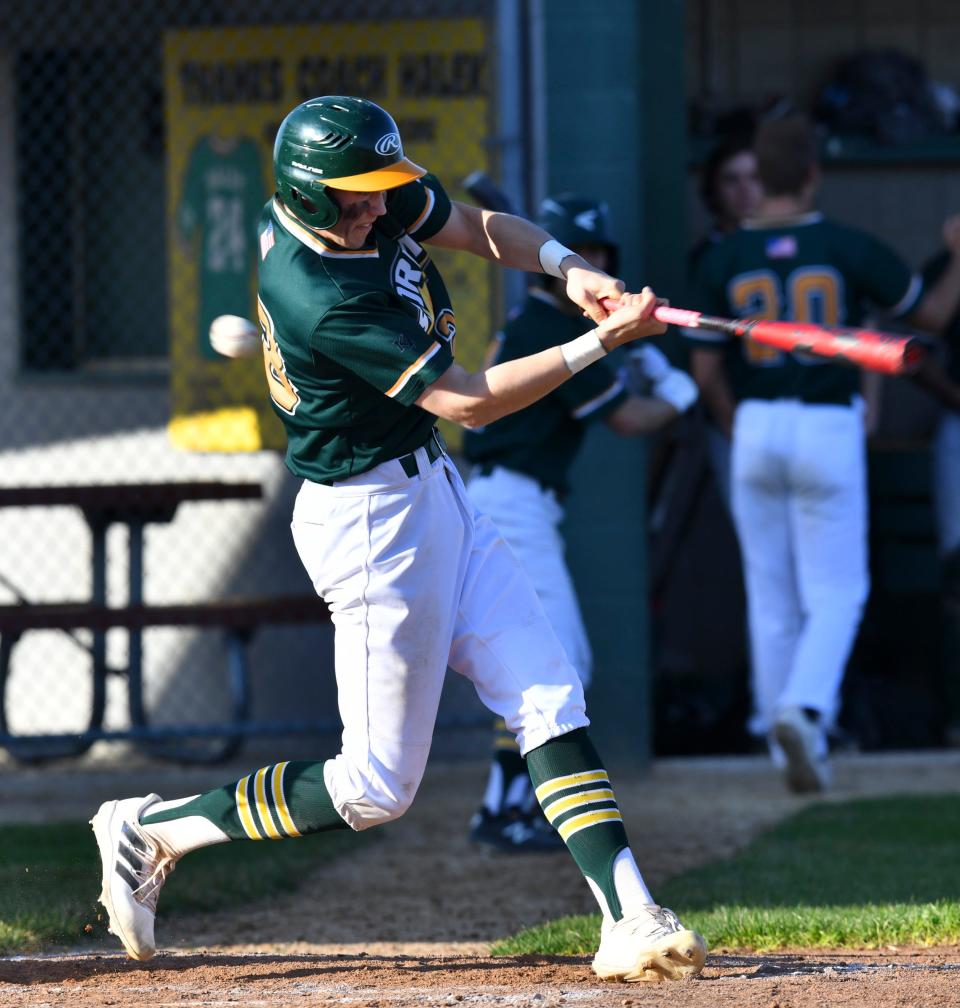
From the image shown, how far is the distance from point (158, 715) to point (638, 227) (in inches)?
116

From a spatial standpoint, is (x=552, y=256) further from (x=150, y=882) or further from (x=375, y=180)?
(x=150, y=882)

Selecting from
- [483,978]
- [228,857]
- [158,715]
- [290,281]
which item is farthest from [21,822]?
[290,281]

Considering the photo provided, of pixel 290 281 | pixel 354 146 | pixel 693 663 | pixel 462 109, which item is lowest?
pixel 693 663

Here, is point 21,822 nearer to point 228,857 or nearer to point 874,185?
point 228,857

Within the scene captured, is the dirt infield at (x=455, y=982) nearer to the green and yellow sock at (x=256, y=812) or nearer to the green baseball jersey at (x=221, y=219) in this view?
the green and yellow sock at (x=256, y=812)

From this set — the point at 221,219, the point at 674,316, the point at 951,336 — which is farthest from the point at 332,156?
the point at 951,336

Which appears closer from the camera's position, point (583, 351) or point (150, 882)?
point (583, 351)

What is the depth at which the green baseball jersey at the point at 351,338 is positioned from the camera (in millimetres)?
3340

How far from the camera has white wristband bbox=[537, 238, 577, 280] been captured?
3797mm

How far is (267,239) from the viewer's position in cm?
361

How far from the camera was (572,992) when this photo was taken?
3418 millimetres

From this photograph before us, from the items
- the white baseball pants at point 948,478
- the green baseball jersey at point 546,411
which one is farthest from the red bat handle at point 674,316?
the white baseball pants at point 948,478

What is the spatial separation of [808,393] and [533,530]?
140 cm

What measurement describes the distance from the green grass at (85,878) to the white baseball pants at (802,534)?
5.62 feet
